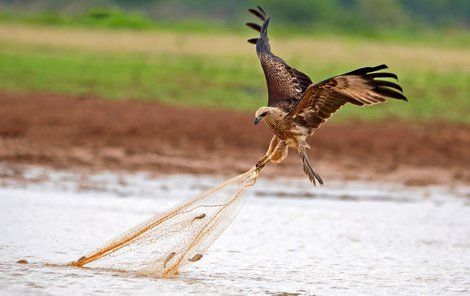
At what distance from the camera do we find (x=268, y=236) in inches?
388

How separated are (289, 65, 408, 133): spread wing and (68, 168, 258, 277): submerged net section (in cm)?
57

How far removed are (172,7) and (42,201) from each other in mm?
28974

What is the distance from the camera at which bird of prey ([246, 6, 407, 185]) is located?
7398mm

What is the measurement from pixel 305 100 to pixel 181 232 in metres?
1.29

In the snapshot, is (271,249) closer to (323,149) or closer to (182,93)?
(323,149)

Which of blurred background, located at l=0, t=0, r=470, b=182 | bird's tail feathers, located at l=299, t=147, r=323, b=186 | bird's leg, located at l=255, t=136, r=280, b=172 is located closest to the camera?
bird's tail feathers, located at l=299, t=147, r=323, b=186

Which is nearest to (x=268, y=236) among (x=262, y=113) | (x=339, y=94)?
(x=262, y=113)

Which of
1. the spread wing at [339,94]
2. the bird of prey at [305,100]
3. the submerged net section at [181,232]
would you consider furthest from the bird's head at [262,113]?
the submerged net section at [181,232]

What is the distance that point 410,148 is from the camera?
634 inches

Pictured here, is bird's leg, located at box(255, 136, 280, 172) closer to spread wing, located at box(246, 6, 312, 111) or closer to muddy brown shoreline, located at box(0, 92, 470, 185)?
spread wing, located at box(246, 6, 312, 111)

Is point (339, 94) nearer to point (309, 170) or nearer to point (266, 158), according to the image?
point (309, 170)

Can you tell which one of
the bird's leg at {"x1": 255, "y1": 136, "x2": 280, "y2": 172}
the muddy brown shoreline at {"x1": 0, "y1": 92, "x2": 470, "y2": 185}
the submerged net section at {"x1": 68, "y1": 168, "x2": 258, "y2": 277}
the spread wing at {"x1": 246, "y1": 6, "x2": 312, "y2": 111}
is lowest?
the submerged net section at {"x1": 68, "y1": 168, "x2": 258, "y2": 277}

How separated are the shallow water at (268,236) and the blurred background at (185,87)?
1.73m

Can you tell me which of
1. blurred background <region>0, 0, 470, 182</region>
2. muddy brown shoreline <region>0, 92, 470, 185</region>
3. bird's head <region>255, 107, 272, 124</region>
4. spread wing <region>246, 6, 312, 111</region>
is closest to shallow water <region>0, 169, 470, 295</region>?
muddy brown shoreline <region>0, 92, 470, 185</region>
